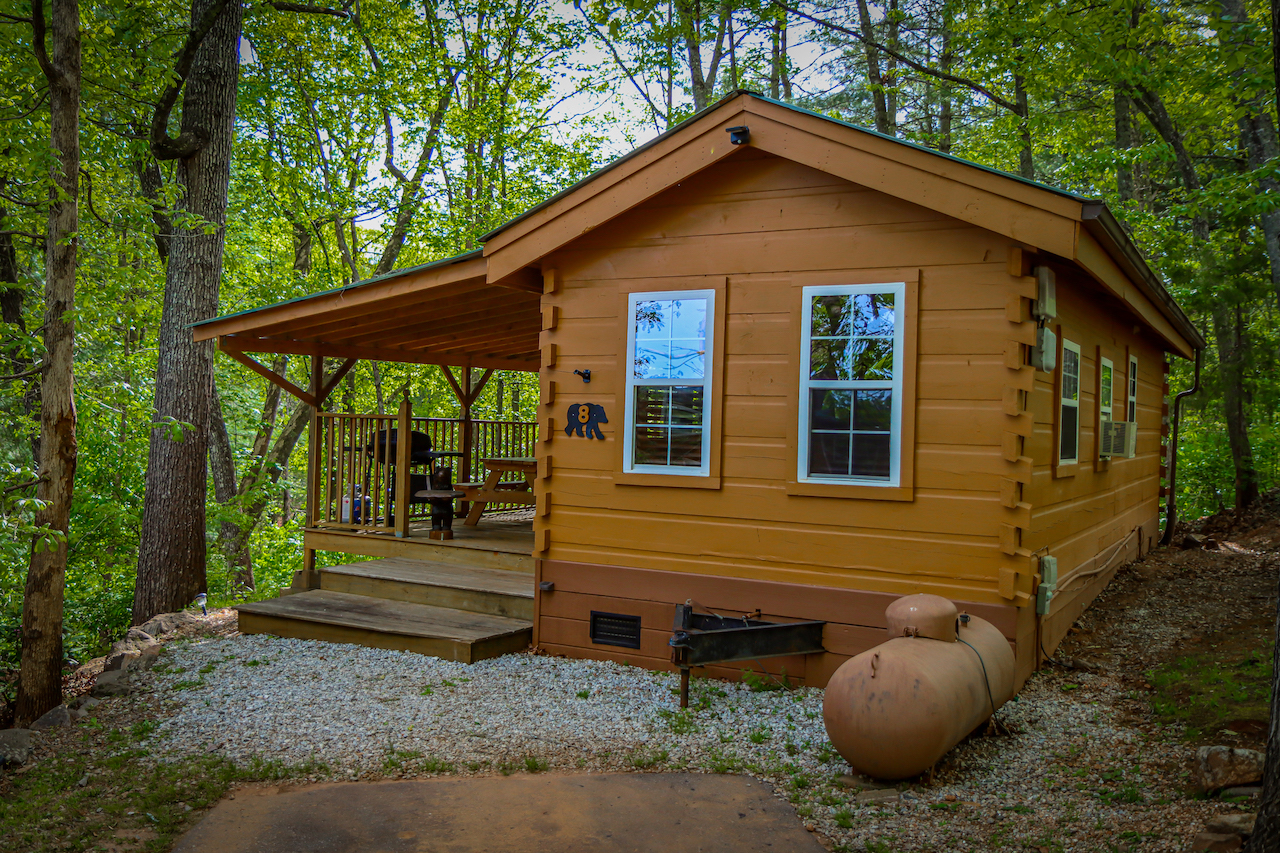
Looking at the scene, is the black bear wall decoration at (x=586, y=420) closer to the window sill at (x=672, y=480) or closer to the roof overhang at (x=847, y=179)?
the window sill at (x=672, y=480)

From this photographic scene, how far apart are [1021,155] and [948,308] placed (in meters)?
14.8

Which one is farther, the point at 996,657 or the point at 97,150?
the point at 97,150

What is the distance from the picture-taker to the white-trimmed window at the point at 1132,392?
374 inches

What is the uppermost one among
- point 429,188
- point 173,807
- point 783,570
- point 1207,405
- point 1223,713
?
point 429,188

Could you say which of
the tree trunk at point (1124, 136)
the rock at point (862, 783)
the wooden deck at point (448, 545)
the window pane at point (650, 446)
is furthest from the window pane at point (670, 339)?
the tree trunk at point (1124, 136)

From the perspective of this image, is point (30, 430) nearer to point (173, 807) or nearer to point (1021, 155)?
point (173, 807)

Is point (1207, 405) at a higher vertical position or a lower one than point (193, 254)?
lower

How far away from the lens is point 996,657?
15.0 feet

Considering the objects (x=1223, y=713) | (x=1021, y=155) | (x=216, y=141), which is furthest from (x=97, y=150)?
(x=1021, y=155)

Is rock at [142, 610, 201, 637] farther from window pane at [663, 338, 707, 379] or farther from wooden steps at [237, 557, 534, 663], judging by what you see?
window pane at [663, 338, 707, 379]

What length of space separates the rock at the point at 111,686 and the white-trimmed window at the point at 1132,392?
9930 millimetres

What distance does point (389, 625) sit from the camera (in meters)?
6.64

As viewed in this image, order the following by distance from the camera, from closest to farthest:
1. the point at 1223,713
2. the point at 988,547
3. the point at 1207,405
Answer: the point at 1223,713
the point at 988,547
the point at 1207,405

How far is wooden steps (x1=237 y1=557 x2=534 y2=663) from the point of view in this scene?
6.34 metres
